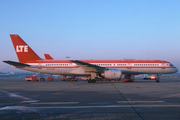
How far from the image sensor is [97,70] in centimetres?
2775

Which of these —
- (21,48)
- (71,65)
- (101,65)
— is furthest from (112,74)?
(21,48)

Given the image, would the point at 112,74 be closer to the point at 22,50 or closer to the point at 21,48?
the point at 22,50

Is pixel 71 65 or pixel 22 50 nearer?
pixel 71 65

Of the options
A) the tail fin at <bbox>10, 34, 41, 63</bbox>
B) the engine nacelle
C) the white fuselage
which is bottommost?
the engine nacelle

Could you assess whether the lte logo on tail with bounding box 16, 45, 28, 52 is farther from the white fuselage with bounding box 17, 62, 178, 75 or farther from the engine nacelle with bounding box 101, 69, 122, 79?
the engine nacelle with bounding box 101, 69, 122, 79

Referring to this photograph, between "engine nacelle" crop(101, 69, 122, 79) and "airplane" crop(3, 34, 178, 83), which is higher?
"airplane" crop(3, 34, 178, 83)

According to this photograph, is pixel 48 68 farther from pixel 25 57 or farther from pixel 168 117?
pixel 168 117

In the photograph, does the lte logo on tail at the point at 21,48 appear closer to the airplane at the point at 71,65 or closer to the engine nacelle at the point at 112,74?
the airplane at the point at 71,65

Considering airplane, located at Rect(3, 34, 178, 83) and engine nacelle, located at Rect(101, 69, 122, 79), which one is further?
airplane, located at Rect(3, 34, 178, 83)

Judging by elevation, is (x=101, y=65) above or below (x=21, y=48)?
below

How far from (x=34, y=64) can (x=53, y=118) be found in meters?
26.0

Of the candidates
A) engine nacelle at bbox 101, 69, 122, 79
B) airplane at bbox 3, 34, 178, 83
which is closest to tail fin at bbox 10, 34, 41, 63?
airplane at bbox 3, 34, 178, 83

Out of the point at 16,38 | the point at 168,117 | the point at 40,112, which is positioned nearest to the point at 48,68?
the point at 16,38

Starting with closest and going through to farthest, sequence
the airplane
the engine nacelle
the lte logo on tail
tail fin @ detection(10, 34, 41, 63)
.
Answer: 1. the engine nacelle
2. the airplane
3. tail fin @ detection(10, 34, 41, 63)
4. the lte logo on tail
